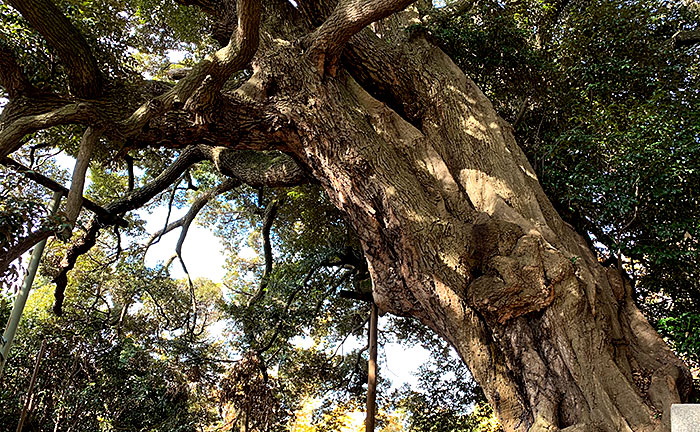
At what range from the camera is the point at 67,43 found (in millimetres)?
4129

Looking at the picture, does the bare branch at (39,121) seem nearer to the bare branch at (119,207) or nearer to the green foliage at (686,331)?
the bare branch at (119,207)

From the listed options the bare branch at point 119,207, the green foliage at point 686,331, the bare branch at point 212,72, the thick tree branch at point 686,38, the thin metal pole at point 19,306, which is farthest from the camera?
the thick tree branch at point 686,38

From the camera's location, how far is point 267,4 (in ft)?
17.3

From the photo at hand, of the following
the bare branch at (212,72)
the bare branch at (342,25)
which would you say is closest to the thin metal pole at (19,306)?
the bare branch at (212,72)

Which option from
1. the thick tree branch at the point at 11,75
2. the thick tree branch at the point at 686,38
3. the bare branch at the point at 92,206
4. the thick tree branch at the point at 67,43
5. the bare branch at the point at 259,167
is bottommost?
the bare branch at the point at 92,206

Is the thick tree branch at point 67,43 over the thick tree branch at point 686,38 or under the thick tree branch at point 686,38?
under

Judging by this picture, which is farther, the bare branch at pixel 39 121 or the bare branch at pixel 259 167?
the bare branch at pixel 259 167

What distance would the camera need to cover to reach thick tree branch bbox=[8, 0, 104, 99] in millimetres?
3920

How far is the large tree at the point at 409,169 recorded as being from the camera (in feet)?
10.9

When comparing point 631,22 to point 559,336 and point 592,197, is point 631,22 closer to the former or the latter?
point 592,197

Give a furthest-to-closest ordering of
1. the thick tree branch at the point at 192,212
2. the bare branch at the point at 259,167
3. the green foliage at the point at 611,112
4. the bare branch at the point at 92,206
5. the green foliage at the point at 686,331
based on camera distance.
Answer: the thick tree branch at the point at 192,212, the bare branch at the point at 259,167, the bare branch at the point at 92,206, the green foliage at the point at 611,112, the green foliage at the point at 686,331

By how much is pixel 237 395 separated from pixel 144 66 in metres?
5.87

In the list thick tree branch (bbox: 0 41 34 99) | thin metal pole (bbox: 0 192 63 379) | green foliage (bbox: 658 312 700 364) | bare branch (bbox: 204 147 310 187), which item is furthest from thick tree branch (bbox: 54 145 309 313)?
green foliage (bbox: 658 312 700 364)

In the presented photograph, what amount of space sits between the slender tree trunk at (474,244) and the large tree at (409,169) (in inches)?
0.5
